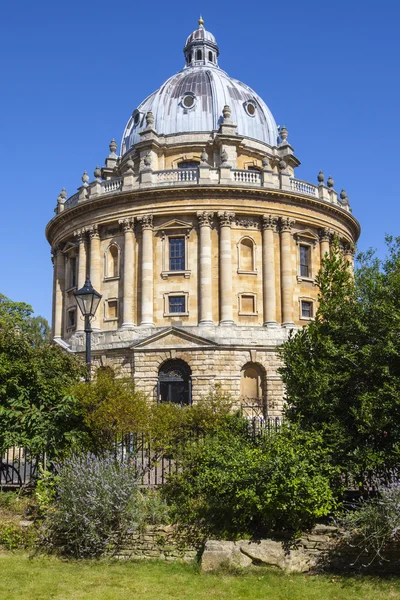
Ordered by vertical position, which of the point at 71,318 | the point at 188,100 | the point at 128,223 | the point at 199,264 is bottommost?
the point at 71,318

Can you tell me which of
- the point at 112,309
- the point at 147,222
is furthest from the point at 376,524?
the point at 112,309

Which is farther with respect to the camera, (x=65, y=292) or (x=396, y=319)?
(x=65, y=292)

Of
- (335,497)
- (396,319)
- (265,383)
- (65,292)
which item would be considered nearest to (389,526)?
(335,497)

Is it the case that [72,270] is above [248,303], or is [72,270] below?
above

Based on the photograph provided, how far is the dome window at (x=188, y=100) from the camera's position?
157ft

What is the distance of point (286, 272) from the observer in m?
40.4

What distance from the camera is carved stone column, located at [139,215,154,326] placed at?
38906mm

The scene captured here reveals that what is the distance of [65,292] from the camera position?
4588 centimetres

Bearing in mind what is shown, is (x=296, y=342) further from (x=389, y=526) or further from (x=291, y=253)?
(x=291, y=253)

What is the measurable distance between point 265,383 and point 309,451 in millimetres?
25342

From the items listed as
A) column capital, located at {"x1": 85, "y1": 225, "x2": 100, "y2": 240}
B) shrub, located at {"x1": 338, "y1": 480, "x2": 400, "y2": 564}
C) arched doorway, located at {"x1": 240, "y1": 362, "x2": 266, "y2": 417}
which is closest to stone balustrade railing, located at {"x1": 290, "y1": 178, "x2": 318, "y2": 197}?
arched doorway, located at {"x1": 240, "y1": 362, "x2": 266, "y2": 417}

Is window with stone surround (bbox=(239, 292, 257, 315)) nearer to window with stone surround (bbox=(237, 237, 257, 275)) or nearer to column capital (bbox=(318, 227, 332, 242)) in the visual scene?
window with stone surround (bbox=(237, 237, 257, 275))

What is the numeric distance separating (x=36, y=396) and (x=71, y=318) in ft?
92.3

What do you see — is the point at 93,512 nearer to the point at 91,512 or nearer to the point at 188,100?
the point at 91,512
